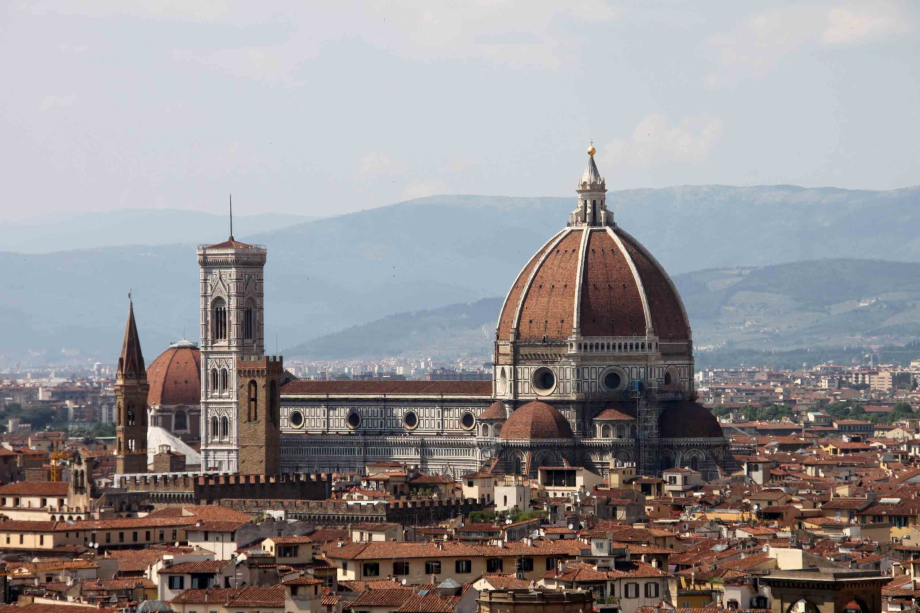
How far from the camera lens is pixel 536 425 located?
419ft

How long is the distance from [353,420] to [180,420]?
807 inches

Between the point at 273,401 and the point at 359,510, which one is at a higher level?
the point at 273,401

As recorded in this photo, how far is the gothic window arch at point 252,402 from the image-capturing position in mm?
119688

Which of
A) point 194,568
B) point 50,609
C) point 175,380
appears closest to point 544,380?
point 175,380

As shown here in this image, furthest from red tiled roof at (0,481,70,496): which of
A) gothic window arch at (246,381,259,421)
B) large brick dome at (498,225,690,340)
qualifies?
large brick dome at (498,225,690,340)

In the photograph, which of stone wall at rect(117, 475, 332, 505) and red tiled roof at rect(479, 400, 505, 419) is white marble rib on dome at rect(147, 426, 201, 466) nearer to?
red tiled roof at rect(479, 400, 505, 419)

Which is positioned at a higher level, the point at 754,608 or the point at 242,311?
the point at 242,311

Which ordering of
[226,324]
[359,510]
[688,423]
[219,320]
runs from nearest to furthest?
[359,510], [688,423], [226,324], [219,320]

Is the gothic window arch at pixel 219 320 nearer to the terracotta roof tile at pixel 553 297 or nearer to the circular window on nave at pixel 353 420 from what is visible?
the circular window on nave at pixel 353 420

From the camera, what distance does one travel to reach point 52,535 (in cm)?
7438

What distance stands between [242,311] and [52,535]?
66.4 meters

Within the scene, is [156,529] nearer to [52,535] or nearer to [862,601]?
[52,535]

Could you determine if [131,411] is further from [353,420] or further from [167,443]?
[353,420]

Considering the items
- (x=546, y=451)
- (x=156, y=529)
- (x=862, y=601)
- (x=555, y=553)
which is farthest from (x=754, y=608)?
(x=546, y=451)
